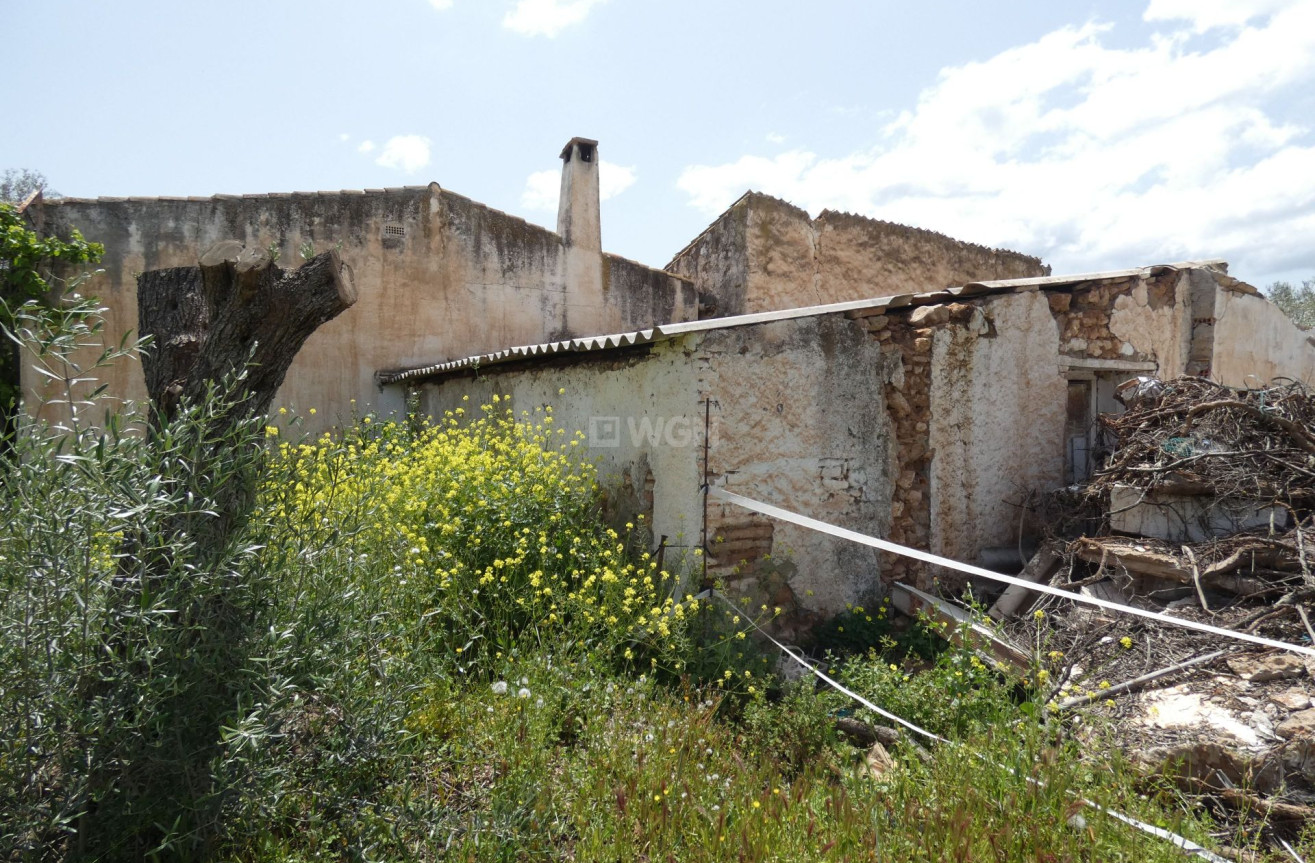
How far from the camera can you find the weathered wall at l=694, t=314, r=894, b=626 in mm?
4852

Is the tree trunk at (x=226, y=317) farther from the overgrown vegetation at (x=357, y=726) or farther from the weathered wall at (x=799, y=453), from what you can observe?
the weathered wall at (x=799, y=453)

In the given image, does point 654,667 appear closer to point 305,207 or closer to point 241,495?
point 241,495

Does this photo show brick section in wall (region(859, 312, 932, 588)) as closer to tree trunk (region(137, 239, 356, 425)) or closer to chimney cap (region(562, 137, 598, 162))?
tree trunk (region(137, 239, 356, 425))

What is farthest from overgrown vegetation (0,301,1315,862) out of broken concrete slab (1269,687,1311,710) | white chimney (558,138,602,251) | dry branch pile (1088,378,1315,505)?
white chimney (558,138,602,251)

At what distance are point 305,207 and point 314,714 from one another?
307 inches

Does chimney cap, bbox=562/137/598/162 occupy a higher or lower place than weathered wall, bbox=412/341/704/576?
higher

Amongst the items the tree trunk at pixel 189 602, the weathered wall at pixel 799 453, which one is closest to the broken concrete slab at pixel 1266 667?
the weathered wall at pixel 799 453

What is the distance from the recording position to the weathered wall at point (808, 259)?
11.1m

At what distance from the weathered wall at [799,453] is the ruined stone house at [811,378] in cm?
1

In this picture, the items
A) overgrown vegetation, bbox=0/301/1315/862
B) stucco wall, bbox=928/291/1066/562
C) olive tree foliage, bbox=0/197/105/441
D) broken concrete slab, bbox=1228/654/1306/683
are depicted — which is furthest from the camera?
olive tree foliage, bbox=0/197/105/441

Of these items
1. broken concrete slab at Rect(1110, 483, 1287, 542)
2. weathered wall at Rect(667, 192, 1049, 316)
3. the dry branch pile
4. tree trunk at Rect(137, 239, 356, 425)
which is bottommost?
broken concrete slab at Rect(1110, 483, 1287, 542)

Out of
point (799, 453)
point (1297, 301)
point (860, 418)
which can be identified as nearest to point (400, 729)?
point (799, 453)

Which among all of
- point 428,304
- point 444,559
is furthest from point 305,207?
point 444,559

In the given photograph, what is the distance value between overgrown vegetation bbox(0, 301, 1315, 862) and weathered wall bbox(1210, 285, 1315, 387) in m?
5.16
